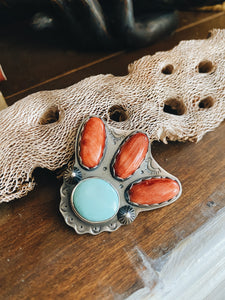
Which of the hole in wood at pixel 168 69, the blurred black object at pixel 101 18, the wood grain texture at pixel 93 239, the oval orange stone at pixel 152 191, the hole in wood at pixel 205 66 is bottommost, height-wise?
the wood grain texture at pixel 93 239

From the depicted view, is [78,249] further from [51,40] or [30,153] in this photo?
[51,40]

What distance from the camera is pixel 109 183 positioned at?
18.2 inches

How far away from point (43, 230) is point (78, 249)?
2.8 inches

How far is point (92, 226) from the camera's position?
458 mm

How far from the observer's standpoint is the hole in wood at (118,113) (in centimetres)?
56

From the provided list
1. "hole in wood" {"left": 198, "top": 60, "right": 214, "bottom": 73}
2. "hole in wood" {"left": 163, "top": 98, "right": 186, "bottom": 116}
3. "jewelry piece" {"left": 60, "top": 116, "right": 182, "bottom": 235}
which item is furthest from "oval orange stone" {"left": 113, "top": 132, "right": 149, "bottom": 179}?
"hole in wood" {"left": 198, "top": 60, "right": 214, "bottom": 73}

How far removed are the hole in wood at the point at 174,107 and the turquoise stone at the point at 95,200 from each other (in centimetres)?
25

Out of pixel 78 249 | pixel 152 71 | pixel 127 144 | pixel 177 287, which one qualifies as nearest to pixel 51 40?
pixel 152 71

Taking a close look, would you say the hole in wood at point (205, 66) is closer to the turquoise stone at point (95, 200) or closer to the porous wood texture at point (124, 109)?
the porous wood texture at point (124, 109)

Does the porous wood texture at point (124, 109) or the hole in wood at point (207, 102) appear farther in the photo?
the hole in wood at point (207, 102)

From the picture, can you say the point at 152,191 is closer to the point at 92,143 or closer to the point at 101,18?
the point at 92,143

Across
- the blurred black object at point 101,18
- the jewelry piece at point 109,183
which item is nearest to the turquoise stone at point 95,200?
the jewelry piece at point 109,183

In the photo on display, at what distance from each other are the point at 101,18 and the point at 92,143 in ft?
1.14

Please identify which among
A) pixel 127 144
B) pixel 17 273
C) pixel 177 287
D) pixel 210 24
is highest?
pixel 210 24
